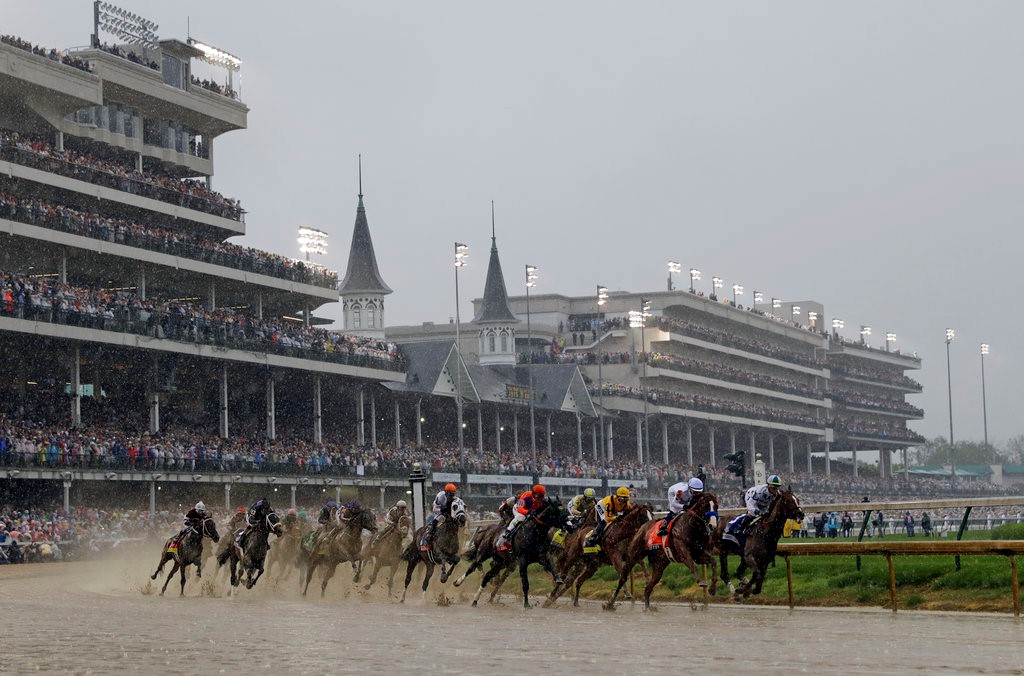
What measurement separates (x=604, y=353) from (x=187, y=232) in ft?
142

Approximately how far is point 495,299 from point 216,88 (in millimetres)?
32276

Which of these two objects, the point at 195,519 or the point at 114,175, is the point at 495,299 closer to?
the point at 114,175

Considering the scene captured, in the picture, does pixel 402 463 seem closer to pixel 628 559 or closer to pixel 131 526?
pixel 131 526

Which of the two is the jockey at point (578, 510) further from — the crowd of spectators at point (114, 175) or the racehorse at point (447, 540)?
the crowd of spectators at point (114, 175)

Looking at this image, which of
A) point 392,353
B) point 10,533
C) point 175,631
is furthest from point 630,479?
point 175,631

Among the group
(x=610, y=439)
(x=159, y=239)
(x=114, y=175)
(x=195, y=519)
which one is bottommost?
(x=195, y=519)

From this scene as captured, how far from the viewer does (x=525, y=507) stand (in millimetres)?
22750

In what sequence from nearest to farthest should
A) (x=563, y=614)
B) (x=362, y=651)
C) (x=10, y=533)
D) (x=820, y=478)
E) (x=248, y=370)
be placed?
(x=362, y=651), (x=563, y=614), (x=10, y=533), (x=248, y=370), (x=820, y=478)

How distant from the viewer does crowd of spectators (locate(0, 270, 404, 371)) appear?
47.3 meters

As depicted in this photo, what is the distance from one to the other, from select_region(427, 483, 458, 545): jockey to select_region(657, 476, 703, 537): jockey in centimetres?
395

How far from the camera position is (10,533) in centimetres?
3962

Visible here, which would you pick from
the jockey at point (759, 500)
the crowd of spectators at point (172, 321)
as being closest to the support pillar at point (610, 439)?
the crowd of spectators at point (172, 321)

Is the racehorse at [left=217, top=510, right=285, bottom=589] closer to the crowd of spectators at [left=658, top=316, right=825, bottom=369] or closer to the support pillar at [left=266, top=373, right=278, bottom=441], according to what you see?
the support pillar at [left=266, top=373, right=278, bottom=441]

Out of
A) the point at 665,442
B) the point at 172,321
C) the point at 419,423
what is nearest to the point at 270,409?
the point at 172,321
